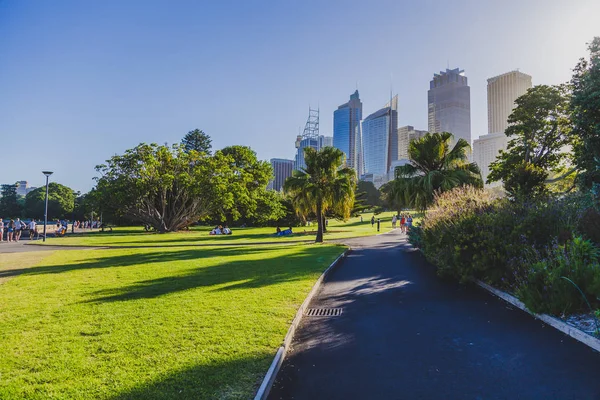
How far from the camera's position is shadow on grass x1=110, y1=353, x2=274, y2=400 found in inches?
132

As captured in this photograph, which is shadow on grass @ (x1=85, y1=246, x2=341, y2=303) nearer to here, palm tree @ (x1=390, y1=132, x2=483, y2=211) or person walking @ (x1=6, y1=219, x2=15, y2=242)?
palm tree @ (x1=390, y1=132, x2=483, y2=211)

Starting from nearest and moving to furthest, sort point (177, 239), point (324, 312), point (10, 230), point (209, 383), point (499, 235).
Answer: point (209, 383) → point (324, 312) → point (499, 235) → point (10, 230) → point (177, 239)

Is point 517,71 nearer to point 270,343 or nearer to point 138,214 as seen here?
point 138,214

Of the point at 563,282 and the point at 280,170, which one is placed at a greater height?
the point at 280,170

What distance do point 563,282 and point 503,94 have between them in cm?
16121

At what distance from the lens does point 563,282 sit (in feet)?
19.1

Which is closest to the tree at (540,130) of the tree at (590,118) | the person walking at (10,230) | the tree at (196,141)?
the tree at (590,118)

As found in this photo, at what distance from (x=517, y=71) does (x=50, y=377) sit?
168 meters

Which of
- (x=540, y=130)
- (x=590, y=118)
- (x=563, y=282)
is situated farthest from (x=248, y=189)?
(x=563, y=282)

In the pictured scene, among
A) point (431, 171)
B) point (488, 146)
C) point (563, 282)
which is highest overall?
point (488, 146)

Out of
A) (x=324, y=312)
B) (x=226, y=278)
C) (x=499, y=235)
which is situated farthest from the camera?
(x=226, y=278)

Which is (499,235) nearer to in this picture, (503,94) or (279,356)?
(279,356)

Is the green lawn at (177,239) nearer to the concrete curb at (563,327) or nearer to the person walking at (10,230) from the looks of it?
the person walking at (10,230)

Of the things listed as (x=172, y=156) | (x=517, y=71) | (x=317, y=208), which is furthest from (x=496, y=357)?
(x=517, y=71)
